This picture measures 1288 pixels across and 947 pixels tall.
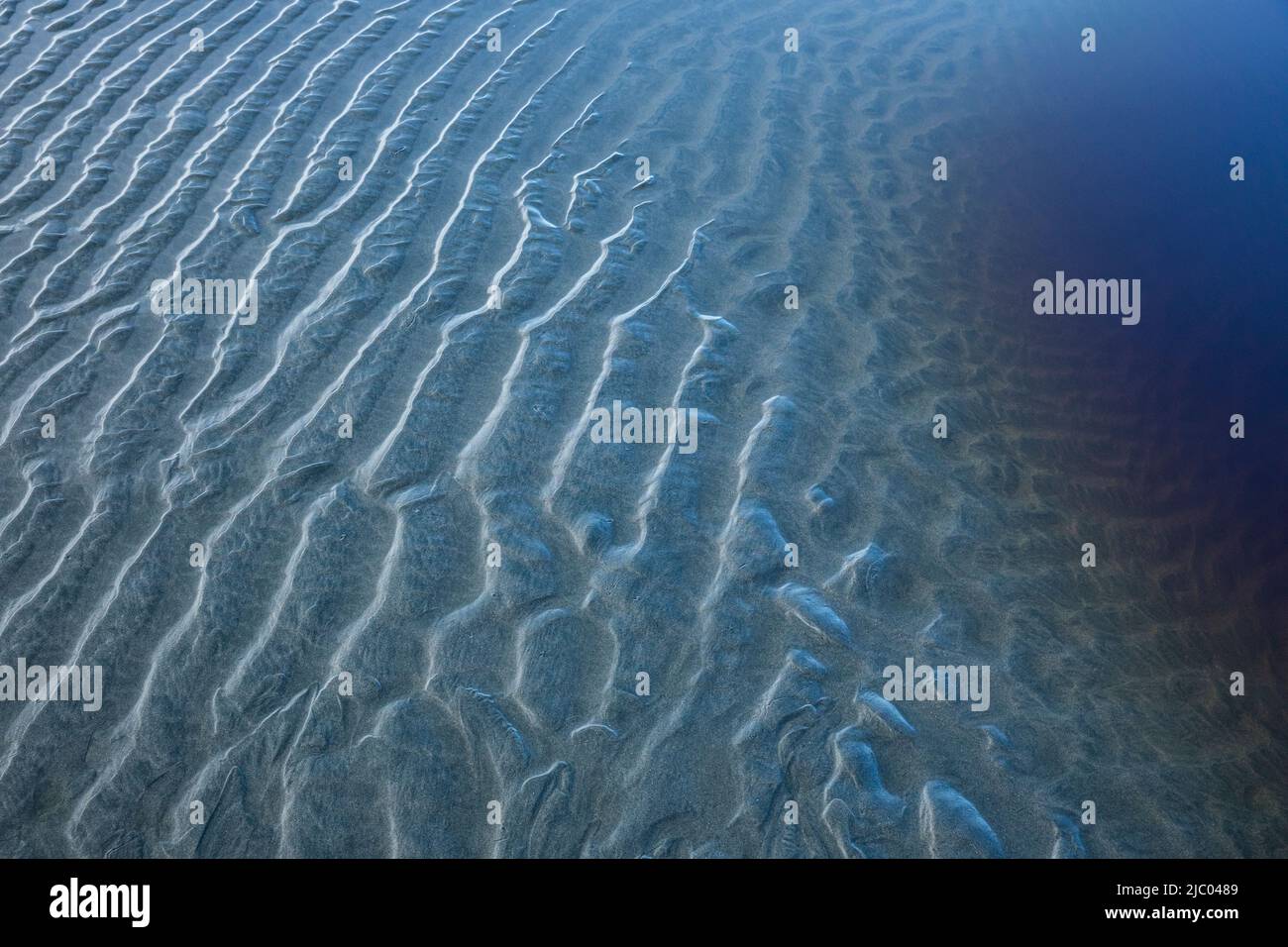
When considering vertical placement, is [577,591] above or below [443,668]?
above

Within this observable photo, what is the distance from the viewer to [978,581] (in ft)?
8.11

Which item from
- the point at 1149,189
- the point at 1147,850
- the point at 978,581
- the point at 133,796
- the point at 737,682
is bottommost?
the point at 1147,850

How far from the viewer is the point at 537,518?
2520 millimetres

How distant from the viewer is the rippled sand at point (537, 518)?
201cm

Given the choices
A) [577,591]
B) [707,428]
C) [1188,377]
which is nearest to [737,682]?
[577,591]

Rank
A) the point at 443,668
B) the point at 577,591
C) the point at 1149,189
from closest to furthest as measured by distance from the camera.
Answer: the point at 443,668, the point at 577,591, the point at 1149,189

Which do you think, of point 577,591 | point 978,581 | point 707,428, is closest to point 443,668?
point 577,591

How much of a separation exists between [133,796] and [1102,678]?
2136 millimetres

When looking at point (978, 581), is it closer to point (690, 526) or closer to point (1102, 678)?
point (1102, 678)

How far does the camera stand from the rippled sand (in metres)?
2.01

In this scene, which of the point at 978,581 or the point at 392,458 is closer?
the point at 978,581
